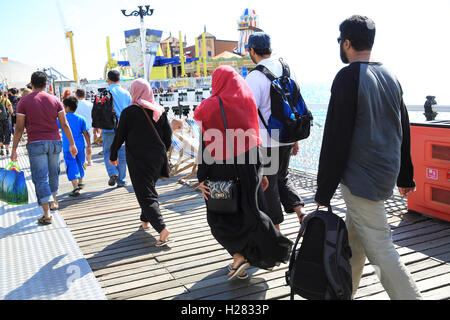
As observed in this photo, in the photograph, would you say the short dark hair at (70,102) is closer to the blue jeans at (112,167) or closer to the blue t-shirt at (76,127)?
the blue t-shirt at (76,127)

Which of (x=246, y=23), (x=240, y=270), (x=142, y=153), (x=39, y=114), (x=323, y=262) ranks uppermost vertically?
(x=246, y=23)

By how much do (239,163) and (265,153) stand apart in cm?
59

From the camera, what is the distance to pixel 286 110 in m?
3.28

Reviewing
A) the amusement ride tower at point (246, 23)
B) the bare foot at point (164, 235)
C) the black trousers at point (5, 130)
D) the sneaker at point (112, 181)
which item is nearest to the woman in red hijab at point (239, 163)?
the bare foot at point (164, 235)

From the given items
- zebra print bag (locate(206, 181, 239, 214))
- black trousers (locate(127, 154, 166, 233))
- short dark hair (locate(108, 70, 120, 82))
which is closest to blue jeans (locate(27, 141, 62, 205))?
black trousers (locate(127, 154, 166, 233))

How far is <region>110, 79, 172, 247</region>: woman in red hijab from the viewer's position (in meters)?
4.05

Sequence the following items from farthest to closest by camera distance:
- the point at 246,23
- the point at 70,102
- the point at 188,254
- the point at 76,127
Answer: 1. the point at 246,23
2. the point at 76,127
3. the point at 70,102
4. the point at 188,254

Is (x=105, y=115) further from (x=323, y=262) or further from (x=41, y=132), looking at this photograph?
(x=323, y=262)

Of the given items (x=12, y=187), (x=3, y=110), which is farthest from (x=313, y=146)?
(x=3, y=110)

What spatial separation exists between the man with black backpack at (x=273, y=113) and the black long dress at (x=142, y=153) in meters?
1.26

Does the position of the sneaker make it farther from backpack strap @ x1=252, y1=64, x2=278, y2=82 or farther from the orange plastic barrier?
the orange plastic barrier

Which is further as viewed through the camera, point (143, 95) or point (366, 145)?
point (143, 95)
